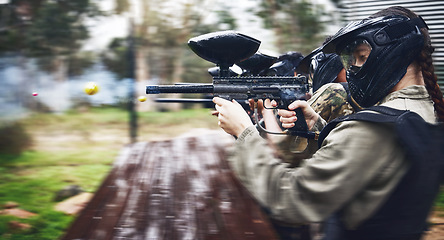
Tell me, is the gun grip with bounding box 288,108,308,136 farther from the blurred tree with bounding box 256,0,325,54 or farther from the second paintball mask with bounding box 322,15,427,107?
the blurred tree with bounding box 256,0,325,54

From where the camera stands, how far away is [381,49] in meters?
1.46

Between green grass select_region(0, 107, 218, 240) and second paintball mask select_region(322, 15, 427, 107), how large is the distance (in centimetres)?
376

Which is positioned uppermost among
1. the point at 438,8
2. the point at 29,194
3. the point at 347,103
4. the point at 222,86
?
the point at 438,8

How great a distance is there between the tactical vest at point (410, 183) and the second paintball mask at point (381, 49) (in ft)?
0.66

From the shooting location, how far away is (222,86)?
6.95 ft

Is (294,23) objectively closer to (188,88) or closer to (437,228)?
(437,228)

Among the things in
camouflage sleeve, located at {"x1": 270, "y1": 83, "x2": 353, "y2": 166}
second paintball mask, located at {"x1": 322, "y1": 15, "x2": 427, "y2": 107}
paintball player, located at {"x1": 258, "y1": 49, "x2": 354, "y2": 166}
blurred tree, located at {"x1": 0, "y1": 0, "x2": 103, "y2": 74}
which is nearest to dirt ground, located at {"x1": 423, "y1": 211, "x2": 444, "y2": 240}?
paintball player, located at {"x1": 258, "y1": 49, "x2": 354, "y2": 166}

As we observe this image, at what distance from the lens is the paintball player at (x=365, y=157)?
1.25 meters

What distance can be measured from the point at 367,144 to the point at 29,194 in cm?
481

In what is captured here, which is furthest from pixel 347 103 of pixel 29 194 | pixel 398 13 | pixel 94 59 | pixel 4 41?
pixel 4 41

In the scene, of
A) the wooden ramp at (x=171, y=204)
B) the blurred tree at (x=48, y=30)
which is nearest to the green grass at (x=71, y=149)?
the blurred tree at (x=48, y=30)

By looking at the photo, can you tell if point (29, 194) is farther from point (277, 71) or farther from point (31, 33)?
point (277, 71)

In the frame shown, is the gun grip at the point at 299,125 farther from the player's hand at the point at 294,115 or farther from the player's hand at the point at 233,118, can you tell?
the player's hand at the point at 233,118

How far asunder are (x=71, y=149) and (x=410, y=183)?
6507mm
